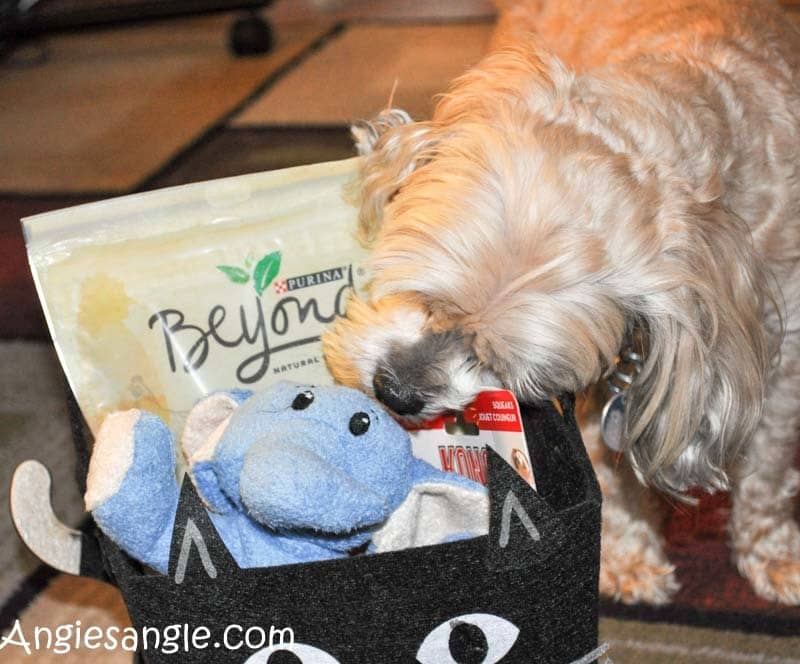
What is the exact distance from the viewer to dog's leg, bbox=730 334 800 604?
1.61 metres

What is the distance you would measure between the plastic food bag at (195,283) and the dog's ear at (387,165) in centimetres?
4

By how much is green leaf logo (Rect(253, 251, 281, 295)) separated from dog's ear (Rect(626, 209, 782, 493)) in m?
Answer: 0.53

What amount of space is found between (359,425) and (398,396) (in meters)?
0.12

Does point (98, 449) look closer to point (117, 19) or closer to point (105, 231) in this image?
point (105, 231)

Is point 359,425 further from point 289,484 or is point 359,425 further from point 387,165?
point 387,165

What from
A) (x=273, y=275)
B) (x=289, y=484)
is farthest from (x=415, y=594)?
(x=273, y=275)

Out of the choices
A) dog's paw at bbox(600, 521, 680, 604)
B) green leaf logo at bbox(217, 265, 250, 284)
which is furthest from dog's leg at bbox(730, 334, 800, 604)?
green leaf logo at bbox(217, 265, 250, 284)

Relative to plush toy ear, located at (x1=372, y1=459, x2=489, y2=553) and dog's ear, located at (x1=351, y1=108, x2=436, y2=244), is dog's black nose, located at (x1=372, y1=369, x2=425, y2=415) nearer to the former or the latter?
plush toy ear, located at (x1=372, y1=459, x2=489, y2=553)

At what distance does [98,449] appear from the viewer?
48.8 inches

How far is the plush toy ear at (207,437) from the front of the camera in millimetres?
A: 1294

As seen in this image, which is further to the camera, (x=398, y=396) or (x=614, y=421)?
(x=614, y=421)

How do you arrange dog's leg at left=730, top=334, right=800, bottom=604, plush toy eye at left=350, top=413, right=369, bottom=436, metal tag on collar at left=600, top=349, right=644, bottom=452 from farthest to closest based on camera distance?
dog's leg at left=730, top=334, right=800, bottom=604
metal tag on collar at left=600, top=349, right=644, bottom=452
plush toy eye at left=350, top=413, right=369, bottom=436

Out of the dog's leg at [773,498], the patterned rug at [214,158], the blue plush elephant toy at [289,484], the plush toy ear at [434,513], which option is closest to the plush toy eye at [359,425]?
the blue plush elephant toy at [289,484]

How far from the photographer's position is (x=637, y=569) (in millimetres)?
1675
